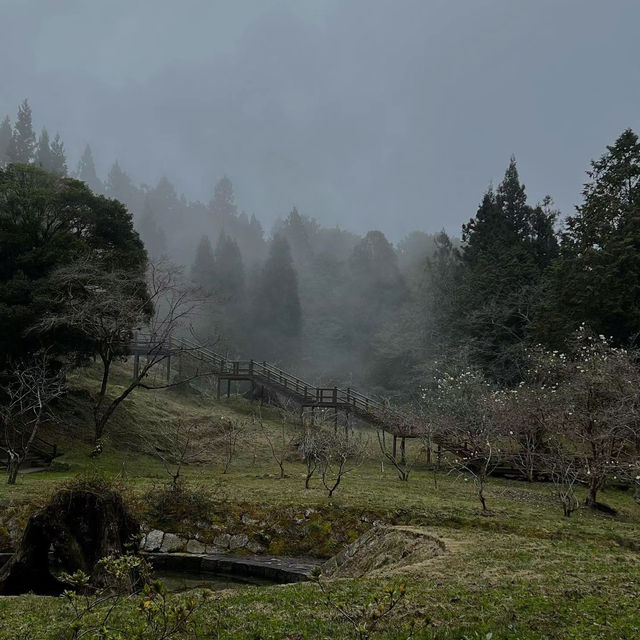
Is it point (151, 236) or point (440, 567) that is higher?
point (151, 236)

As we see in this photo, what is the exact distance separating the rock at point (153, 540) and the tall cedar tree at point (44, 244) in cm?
1103

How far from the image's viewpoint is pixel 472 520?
12406 mm

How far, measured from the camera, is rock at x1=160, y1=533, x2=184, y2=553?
1179cm

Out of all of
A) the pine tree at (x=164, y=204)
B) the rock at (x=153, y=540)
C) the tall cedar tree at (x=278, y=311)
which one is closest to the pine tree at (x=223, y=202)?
the pine tree at (x=164, y=204)

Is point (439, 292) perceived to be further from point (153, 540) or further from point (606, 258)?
point (153, 540)

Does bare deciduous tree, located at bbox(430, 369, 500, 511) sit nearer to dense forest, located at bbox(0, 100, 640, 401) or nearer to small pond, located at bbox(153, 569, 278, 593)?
dense forest, located at bbox(0, 100, 640, 401)

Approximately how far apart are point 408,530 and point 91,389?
20.2 meters

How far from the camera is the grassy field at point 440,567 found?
548 centimetres

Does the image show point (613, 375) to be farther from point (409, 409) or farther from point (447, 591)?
point (447, 591)

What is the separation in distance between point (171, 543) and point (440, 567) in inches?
245

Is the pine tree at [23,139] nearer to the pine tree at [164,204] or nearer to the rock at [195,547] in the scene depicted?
the pine tree at [164,204]

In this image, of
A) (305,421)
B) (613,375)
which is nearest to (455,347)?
(305,421)

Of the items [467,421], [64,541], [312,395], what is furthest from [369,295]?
[64,541]

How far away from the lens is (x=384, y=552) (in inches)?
386
